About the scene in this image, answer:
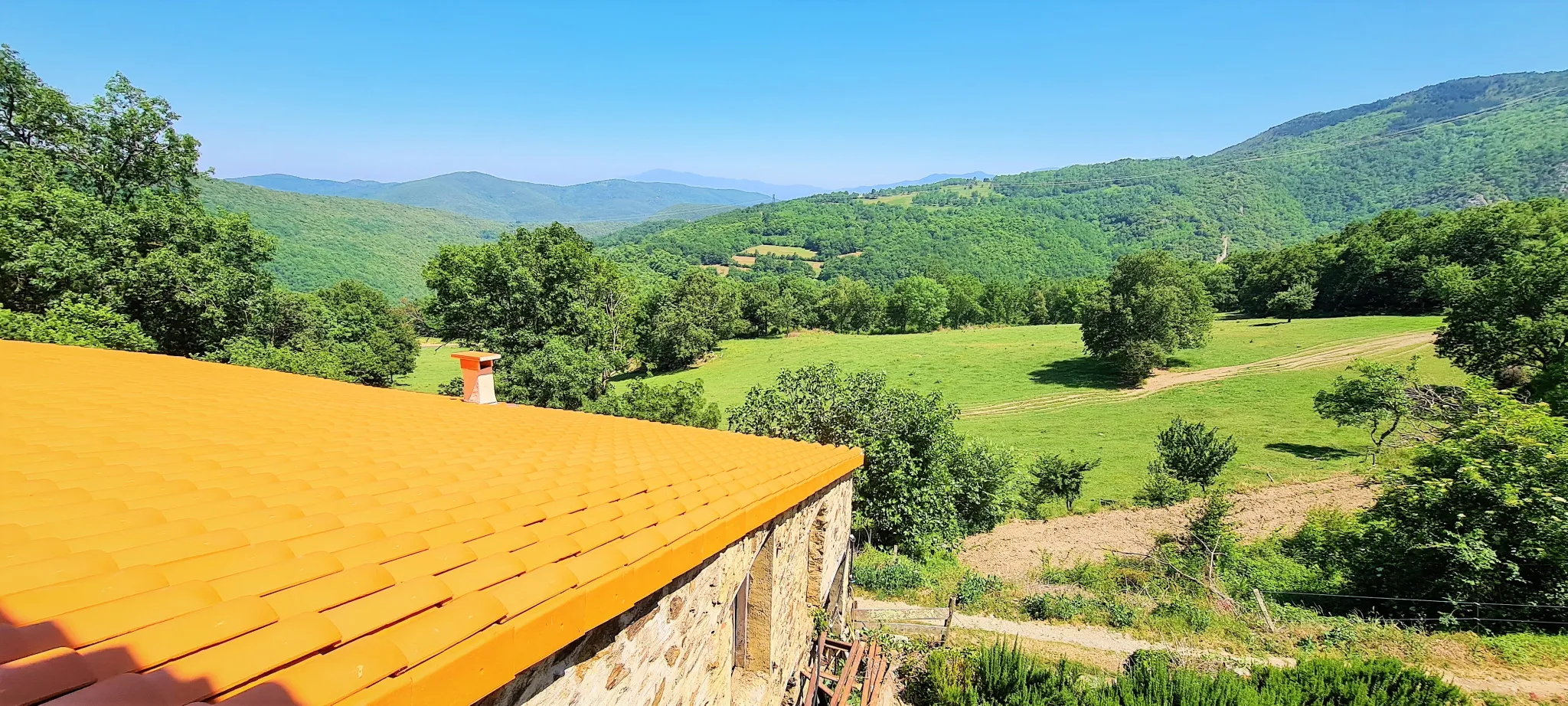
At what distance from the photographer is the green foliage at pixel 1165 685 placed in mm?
7570

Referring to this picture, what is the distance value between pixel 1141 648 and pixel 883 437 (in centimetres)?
704

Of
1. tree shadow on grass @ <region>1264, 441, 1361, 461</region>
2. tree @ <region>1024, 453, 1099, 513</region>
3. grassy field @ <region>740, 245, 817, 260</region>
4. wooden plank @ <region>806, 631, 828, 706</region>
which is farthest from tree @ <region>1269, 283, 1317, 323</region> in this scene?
grassy field @ <region>740, 245, 817, 260</region>

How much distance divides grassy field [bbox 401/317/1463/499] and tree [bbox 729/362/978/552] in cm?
1251

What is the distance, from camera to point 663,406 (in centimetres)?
2239

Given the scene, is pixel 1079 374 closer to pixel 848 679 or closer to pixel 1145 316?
pixel 1145 316

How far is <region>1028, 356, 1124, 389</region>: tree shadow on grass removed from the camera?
138 ft

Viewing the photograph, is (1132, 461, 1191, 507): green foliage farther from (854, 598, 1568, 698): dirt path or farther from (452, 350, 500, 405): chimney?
(452, 350, 500, 405): chimney

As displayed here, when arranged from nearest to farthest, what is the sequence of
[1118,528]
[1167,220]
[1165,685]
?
[1165,685]
[1118,528]
[1167,220]

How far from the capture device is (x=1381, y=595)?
11.9 m

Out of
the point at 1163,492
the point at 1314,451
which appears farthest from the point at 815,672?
the point at 1314,451

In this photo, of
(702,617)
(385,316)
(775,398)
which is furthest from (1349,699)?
(385,316)

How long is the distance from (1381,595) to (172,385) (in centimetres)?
2098

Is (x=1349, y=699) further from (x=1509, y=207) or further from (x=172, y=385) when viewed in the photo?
(x=1509, y=207)

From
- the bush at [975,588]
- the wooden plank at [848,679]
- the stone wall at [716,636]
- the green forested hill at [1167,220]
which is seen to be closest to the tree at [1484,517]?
the bush at [975,588]
